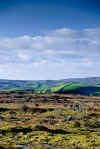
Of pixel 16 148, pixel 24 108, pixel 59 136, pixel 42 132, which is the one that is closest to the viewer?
pixel 16 148

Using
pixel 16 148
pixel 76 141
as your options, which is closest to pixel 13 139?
pixel 16 148

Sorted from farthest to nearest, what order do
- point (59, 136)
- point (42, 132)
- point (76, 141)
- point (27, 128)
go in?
point (27, 128)
point (42, 132)
point (59, 136)
point (76, 141)

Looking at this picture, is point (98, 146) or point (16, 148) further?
point (98, 146)

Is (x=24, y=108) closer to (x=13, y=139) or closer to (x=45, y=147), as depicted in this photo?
(x=13, y=139)

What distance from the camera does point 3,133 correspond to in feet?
143

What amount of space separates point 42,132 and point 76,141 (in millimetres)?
10429

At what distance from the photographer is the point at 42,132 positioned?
150ft

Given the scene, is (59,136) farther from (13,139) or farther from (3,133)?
(3,133)

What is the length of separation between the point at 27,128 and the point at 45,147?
1611 centimetres

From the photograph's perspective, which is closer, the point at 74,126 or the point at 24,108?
the point at 74,126

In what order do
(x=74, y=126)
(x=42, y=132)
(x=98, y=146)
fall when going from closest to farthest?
(x=98, y=146) < (x=42, y=132) < (x=74, y=126)

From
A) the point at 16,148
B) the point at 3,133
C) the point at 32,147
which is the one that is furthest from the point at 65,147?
the point at 3,133

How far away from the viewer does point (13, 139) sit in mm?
38656

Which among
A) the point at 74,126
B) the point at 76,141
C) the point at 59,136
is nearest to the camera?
the point at 76,141
